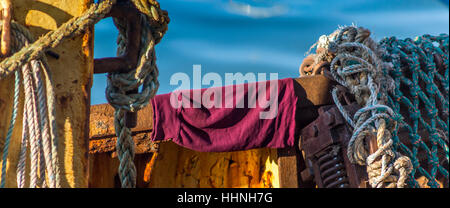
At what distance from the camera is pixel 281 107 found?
12.1ft

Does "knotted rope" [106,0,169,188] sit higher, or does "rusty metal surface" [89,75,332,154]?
"rusty metal surface" [89,75,332,154]

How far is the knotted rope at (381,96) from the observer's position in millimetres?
3074

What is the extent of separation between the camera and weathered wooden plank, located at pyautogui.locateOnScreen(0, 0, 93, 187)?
1.75m

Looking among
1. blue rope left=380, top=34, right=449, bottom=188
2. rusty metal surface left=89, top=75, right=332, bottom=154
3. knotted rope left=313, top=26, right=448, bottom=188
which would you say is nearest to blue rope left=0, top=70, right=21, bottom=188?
knotted rope left=313, top=26, right=448, bottom=188

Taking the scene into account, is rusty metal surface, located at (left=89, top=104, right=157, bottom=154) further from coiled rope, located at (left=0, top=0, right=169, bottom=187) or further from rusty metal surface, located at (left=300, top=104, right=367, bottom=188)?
coiled rope, located at (left=0, top=0, right=169, bottom=187)

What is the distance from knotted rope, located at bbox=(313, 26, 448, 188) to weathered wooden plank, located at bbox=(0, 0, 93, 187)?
193 centimetres

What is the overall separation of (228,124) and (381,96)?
115 centimetres

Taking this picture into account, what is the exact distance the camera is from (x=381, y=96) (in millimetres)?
3531

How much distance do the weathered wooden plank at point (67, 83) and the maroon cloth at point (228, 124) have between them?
201cm

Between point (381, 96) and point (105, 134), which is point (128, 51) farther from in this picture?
point (105, 134)

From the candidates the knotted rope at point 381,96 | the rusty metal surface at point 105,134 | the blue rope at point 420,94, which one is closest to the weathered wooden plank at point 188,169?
the rusty metal surface at point 105,134

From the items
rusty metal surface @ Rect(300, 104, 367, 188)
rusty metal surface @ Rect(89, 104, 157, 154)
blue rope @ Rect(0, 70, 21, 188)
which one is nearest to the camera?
blue rope @ Rect(0, 70, 21, 188)

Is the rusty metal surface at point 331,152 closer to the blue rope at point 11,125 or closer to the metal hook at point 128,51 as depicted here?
the metal hook at point 128,51
